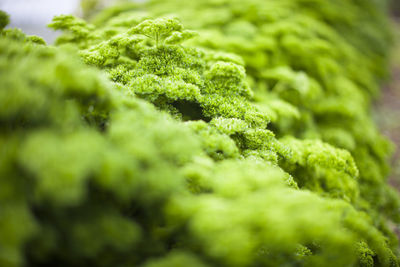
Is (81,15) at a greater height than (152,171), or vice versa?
(81,15)

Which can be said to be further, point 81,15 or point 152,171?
point 81,15

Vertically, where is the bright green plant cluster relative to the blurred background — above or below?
below

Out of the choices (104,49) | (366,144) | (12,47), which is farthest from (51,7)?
(366,144)

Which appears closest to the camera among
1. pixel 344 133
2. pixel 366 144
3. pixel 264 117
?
pixel 264 117

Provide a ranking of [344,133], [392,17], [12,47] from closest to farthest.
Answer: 1. [12,47]
2. [344,133]
3. [392,17]

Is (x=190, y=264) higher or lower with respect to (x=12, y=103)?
lower

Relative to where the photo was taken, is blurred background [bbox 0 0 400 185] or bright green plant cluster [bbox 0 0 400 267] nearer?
bright green plant cluster [bbox 0 0 400 267]

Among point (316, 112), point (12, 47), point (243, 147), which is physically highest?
point (316, 112)

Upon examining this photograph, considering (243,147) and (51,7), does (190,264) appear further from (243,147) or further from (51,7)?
(51,7)

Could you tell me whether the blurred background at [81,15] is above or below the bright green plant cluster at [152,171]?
above

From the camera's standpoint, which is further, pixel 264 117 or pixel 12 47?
pixel 264 117

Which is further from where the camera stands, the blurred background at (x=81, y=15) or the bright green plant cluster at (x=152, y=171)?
the blurred background at (x=81, y=15)
